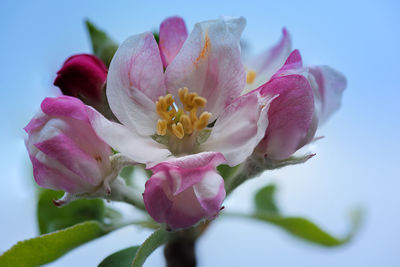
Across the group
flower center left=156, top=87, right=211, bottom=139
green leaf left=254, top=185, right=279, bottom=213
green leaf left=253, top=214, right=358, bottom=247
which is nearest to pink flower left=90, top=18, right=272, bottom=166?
flower center left=156, top=87, right=211, bottom=139

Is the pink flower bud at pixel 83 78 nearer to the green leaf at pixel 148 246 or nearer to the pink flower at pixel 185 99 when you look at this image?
the pink flower at pixel 185 99

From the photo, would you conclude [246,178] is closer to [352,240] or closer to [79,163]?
[79,163]

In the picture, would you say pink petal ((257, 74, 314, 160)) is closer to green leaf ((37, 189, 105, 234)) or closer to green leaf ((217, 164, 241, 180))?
green leaf ((217, 164, 241, 180))

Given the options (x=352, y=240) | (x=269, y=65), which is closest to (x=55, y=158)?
(x=269, y=65)

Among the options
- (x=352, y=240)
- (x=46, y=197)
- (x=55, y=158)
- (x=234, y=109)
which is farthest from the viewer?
(x=352, y=240)

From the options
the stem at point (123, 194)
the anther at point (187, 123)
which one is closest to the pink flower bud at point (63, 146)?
the stem at point (123, 194)

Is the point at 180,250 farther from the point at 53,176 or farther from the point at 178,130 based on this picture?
the point at 53,176
